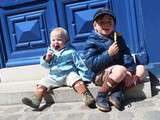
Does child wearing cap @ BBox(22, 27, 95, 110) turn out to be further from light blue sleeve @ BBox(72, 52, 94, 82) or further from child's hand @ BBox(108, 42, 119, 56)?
child's hand @ BBox(108, 42, 119, 56)

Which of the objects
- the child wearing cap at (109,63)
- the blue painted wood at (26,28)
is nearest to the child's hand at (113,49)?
the child wearing cap at (109,63)

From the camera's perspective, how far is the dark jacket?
4.16 m

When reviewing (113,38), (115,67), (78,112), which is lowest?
(78,112)

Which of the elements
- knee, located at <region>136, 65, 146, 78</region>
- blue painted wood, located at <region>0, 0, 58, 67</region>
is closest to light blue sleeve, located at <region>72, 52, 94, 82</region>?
knee, located at <region>136, 65, 146, 78</region>

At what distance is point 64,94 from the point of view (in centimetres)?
446

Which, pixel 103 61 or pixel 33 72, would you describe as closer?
pixel 103 61

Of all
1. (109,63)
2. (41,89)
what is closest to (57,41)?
(41,89)

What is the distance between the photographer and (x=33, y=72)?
16.9 ft

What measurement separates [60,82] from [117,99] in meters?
0.83

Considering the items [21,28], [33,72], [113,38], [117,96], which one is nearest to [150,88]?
[117,96]

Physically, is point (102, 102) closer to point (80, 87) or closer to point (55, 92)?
point (80, 87)

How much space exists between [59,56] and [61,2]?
906mm

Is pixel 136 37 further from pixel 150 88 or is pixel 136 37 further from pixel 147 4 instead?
pixel 150 88

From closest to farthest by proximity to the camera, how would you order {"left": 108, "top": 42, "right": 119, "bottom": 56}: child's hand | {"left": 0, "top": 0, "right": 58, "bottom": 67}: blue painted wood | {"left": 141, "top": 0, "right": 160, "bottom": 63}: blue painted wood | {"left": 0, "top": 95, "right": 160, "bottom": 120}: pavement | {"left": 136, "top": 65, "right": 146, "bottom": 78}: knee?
1. {"left": 0, "top": 95, "right": 160, "bottom": 120}: pavement
2. {"left": 108, "top": 42, "right": 119, "bottom": 56}: child's hand
3. {"left": 136, "top": 65, "right": 146, "bottom": 78}: knee
4. {"left": 141, "top": 0, "right": 160, "bottom": 63}: blue painted wood
5. {"left": 0, "top": 0, "right": 58, "bottom": 67}: blue painted wood
